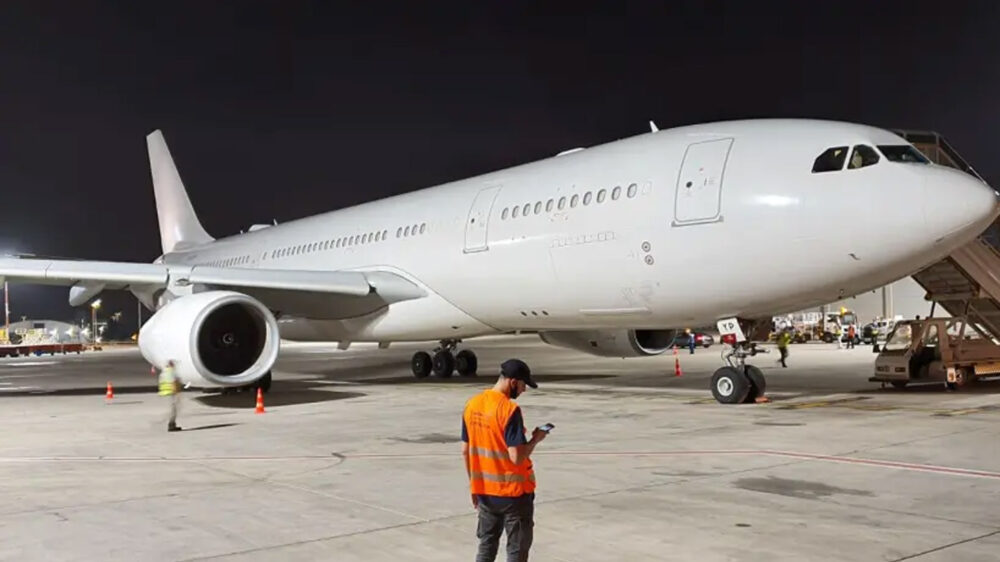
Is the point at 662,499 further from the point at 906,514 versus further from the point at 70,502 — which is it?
the point at 70,502

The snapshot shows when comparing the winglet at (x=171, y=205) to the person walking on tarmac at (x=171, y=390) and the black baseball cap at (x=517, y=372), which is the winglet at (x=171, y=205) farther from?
the black baseball cap at (x=517, y=372)

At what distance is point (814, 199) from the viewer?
33.3 ft

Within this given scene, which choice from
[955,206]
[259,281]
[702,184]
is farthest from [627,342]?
[955,206]

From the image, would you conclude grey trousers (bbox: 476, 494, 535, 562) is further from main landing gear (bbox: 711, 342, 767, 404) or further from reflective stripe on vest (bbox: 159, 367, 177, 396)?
main landing gear (bbox: 711, 342, 767, 404)

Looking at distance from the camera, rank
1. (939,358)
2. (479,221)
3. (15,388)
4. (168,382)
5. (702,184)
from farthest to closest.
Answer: (15,388) → (939,358) → (479,221) → (168,382) → (702,184)

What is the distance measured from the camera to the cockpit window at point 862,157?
10.1 metres

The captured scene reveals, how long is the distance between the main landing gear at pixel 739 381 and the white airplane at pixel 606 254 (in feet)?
0.10

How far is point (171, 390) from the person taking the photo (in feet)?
36.3

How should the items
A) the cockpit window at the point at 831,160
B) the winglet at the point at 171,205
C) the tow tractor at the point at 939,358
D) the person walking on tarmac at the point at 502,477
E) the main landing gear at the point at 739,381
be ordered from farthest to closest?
the winglet at the point at 171,205 → the tow tractor at the point at 939,358 → the main landing gear at the point at 739,381 → the cockpit window at the point at 831,160 → the person walking on tarmac at the point at 502,477

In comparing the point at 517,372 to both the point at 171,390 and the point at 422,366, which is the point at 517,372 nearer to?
the point at 171,390

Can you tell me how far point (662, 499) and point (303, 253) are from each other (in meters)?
14.4

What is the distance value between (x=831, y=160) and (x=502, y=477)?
308 inches

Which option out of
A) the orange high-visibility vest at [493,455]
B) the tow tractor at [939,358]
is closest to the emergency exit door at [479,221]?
the tow tractor at [939,358]

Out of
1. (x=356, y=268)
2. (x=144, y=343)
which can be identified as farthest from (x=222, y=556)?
(x=356, y=268)
